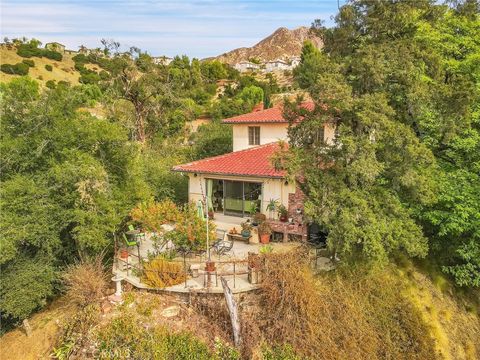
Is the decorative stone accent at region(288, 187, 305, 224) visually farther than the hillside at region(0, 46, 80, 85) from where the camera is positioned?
No

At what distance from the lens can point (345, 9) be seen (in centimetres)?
1484

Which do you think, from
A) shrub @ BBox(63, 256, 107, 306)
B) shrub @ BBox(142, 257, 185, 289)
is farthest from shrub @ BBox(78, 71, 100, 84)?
shrub @ BBox(142, 257, 185, 289)

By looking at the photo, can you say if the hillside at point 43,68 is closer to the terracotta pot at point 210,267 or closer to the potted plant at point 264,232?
the potted plant at point 264,232

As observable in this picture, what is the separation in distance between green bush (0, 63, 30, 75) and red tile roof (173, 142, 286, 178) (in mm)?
58595

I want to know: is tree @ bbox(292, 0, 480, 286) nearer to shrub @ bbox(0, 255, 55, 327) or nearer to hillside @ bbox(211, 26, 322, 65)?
shrub @ bbox(0, 255, 55, 327)

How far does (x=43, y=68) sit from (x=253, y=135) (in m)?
64.2

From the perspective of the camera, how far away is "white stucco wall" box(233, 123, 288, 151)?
947 inches

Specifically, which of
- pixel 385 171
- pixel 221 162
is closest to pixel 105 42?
pixel 221 162

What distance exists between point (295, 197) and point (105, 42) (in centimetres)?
2601

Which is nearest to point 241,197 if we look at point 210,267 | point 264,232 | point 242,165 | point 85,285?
point 242,165

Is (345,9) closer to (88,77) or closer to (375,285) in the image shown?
(375,285)

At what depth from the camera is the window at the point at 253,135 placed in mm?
25297

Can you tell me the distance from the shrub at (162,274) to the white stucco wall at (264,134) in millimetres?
12246

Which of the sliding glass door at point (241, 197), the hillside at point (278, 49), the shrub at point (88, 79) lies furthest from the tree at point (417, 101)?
the hillside at point (278, 49)
